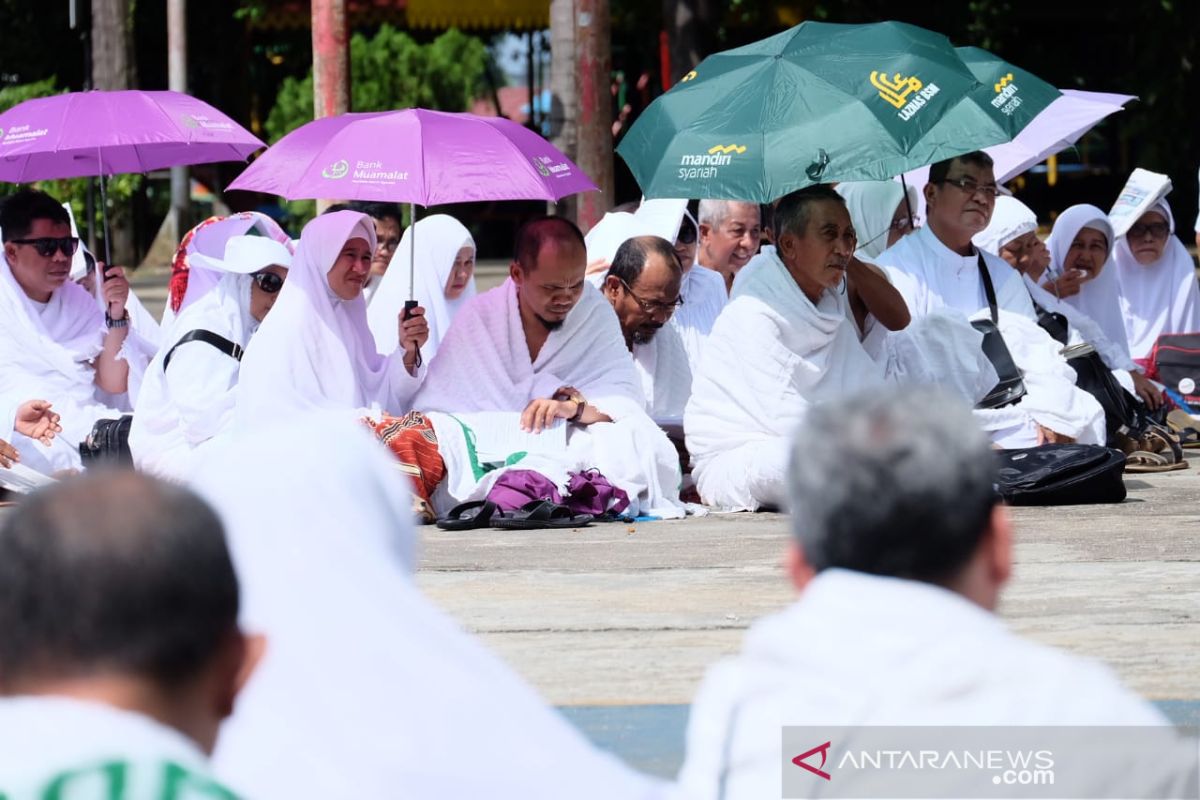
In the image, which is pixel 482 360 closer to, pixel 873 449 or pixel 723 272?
pixel 723 272

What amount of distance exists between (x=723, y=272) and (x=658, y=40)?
36.3 feet

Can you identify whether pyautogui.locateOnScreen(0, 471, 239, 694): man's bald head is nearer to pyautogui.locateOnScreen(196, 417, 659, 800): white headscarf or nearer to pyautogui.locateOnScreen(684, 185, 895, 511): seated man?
pyautogui.locateOnScreen(196, 417, 659, 800): white headscarf

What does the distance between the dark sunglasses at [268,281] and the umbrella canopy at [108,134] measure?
0.97m

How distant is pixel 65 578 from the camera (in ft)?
5.38

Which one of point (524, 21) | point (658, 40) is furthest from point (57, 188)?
point (658, 40)

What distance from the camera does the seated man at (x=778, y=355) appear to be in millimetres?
6504

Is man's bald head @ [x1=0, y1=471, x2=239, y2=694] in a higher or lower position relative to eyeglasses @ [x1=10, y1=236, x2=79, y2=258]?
higher

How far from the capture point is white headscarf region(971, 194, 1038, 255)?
8422 millimetres

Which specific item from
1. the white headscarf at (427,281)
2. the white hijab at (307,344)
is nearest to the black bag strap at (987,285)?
the white headscarf at (427,281)

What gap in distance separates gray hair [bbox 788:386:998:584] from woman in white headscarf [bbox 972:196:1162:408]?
6369 millimetres

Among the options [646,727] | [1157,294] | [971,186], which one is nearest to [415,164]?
[971,186]

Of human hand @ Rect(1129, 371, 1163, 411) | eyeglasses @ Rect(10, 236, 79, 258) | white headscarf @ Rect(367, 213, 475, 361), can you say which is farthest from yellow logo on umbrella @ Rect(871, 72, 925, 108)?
eyeglasses @ Rect(10, 236, 79, 258)

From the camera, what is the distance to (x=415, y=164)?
22.1 feet

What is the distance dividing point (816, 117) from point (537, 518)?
5.52 feet
